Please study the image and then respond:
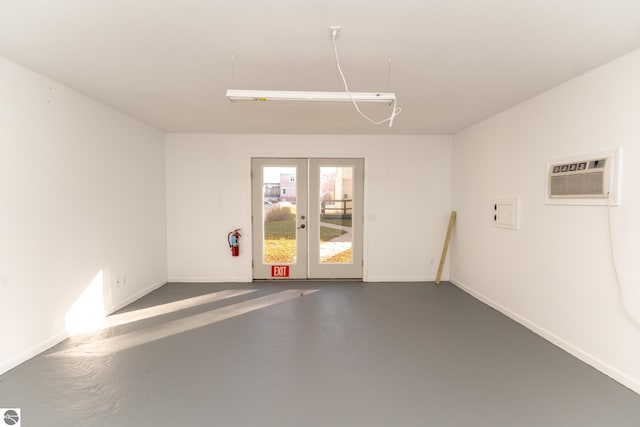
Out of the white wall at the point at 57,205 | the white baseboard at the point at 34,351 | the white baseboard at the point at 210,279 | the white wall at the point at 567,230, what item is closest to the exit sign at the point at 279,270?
the white baseboard at the point at 210,279

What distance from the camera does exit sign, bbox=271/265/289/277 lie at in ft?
16.6

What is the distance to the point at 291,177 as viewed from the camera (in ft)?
16.5

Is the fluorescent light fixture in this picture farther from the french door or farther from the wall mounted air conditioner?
the french door

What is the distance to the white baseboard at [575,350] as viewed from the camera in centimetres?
222

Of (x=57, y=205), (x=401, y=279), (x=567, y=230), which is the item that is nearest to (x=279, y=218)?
(x=401, y=279)

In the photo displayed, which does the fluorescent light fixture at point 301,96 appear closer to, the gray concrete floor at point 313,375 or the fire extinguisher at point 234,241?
the gray concrete floor at point 313,375

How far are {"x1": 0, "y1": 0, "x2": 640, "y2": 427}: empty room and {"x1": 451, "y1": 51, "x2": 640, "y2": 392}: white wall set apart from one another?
20mm

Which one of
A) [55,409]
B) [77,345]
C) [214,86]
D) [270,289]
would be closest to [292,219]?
[270,289]

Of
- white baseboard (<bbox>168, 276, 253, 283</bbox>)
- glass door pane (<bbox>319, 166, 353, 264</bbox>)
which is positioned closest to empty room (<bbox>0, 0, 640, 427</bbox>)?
white baseboard (<bbox>168, 276, 253, 283</bbox>)

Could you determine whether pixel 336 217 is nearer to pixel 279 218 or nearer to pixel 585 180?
pixel 279 218

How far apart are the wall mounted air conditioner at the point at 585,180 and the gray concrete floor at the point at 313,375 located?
1.44 meters

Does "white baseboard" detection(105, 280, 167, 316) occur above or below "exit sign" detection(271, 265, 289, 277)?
below

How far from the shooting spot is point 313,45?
2.11 m

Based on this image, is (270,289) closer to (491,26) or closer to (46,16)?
(46,16)
